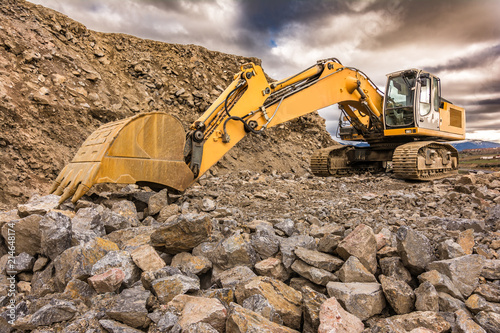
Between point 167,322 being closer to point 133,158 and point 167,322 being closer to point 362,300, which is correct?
point 362,300

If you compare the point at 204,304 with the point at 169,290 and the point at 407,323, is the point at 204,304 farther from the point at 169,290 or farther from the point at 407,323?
the point at 407,323

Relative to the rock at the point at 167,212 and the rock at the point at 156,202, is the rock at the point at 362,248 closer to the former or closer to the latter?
the rock at the point at 167,212

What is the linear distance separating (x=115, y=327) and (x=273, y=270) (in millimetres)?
1093

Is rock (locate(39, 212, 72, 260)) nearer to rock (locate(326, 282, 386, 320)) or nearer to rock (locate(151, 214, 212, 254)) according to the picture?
rock (locate(151, 214, 212, 254))

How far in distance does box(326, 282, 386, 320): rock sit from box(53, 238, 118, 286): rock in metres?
1.79

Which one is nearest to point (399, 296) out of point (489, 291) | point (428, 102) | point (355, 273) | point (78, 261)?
point (355, 273)

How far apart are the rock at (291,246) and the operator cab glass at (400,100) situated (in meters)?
6.17

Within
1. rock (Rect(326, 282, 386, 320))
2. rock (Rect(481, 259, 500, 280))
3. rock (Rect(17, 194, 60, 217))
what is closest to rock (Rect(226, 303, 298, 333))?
rock (Rect(326, 282, 386, 320))

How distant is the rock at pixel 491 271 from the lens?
210 cm

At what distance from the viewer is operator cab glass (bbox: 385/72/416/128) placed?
7.51 metres

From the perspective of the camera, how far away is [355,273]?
210cm

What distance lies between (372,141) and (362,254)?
23.4 feet

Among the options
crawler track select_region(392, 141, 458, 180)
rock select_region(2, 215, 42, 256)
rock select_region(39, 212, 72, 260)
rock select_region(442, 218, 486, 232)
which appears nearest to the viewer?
rock select_region(39, 212, 72, 260)

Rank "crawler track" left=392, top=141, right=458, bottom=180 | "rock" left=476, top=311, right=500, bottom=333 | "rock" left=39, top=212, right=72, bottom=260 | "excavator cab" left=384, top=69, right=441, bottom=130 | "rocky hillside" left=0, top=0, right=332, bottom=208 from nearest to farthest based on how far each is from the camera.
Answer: "rock" left=476, top=311, right=500, bottom=333 → "rock" left=39, top=212, right=72, bottom=260 → "rocky hillside" left=0, top=0, right=332, bottom=208 → "crawler track" left=392, top=141, right=458, bottom=180 → "excavator cab" left=384, top=69, right=441, bottom=130
